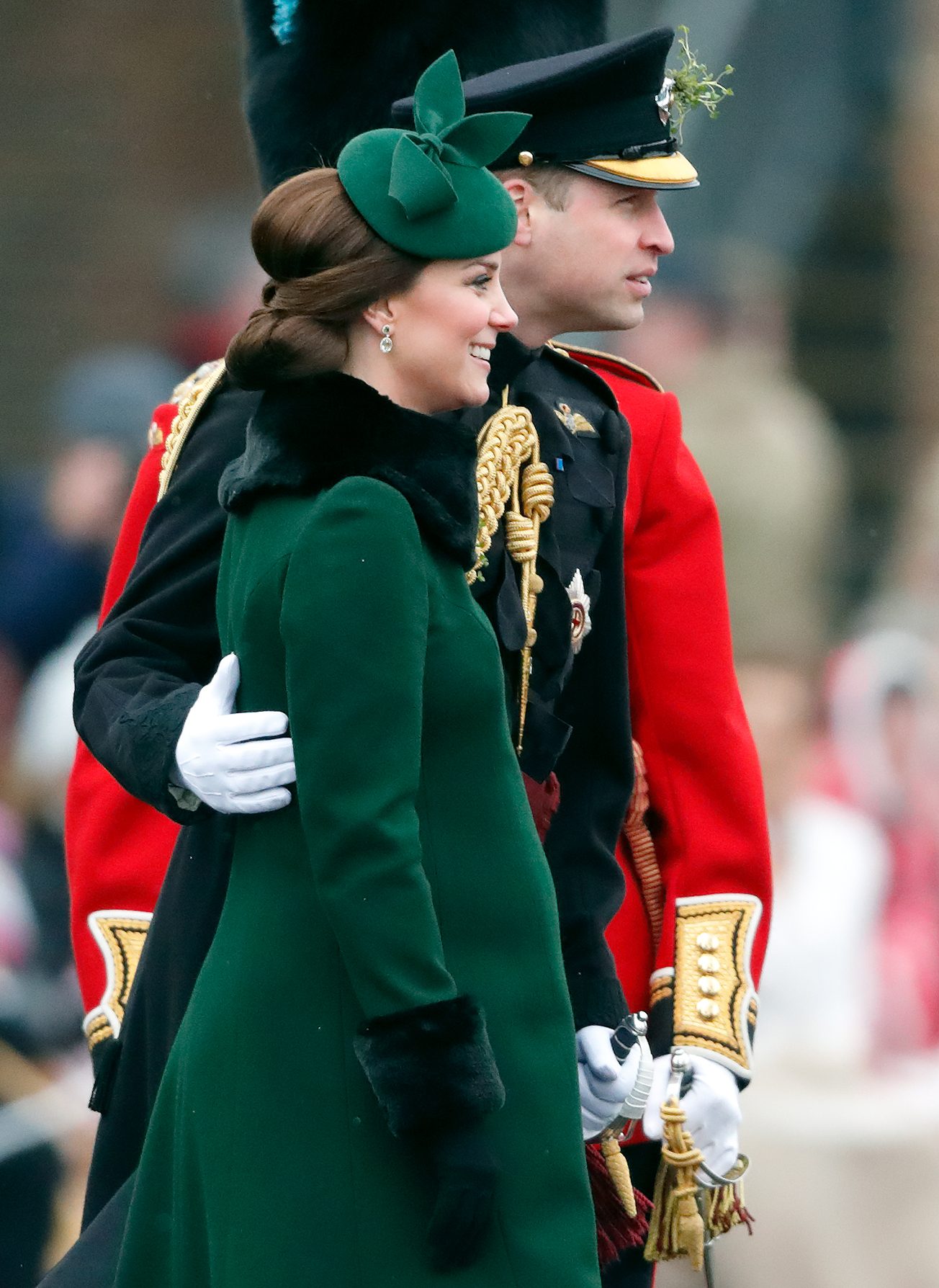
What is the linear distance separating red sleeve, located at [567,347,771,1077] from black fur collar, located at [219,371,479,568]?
69cm

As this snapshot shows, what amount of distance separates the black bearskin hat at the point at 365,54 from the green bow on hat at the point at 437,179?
61 centimetres

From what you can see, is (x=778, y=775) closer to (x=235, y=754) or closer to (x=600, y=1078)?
(x=600, y=1078)

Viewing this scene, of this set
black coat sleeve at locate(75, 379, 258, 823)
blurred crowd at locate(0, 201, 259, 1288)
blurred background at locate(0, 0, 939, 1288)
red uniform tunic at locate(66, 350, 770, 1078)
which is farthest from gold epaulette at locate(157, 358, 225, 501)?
blurred background at locate(0, 0, 939, 1288)

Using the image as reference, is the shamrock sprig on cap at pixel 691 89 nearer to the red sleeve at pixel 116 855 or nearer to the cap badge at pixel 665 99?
the cap badge at pixel 665 99

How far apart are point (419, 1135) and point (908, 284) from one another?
5.08 meters

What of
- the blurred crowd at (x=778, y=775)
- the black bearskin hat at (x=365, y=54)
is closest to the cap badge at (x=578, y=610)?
the black bearskin hat at (x=365, y=54)

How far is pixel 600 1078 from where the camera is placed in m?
2.67

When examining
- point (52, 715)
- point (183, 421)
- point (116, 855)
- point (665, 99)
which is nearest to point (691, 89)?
point (665, 99)

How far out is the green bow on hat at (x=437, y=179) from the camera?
7.50 feet

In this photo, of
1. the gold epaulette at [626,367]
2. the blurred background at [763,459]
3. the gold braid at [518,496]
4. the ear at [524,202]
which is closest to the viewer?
the gold braid at [518,496]

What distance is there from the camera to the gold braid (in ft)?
8.67

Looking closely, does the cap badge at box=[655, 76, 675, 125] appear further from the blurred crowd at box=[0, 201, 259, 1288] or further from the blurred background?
the blurred background

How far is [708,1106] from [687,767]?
0.43m

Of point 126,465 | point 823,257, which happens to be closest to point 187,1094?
point 126,465
